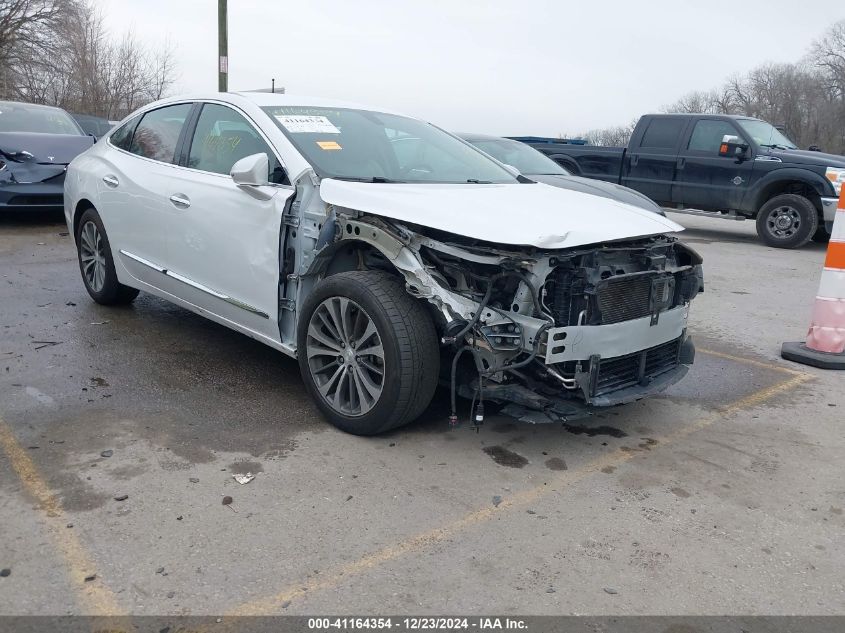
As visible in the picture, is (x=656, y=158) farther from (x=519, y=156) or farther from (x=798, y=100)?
(x=798, y=100)

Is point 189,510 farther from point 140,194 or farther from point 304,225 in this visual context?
point 140,194

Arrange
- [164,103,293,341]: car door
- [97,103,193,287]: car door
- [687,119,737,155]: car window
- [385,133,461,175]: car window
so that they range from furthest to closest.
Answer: [687,119,737,155]: car window < [97,103,193,287]: car door < [385,133,461,175]: car window < [164,103,293,341]: car door

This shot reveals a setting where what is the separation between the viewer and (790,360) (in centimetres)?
561

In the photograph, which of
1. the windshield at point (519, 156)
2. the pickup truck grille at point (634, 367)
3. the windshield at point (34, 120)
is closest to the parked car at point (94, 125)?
the windshield at point (34, 120)

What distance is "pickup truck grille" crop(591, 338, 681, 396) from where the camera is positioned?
3689 mm

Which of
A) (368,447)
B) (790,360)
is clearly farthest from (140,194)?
(790,360)

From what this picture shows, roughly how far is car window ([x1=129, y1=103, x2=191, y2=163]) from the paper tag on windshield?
0.95 m

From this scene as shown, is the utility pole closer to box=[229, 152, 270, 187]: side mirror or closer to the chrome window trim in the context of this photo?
the chrome window trim

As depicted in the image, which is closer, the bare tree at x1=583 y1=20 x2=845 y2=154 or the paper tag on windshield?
the paper tag on windshield

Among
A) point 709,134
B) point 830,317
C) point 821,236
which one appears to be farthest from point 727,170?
point 830,317

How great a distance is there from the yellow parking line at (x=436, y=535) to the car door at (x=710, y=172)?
8.64m

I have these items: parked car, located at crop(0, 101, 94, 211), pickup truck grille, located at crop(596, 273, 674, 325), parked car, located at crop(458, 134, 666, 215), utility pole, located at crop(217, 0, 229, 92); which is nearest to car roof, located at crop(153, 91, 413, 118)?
pickup truck grille, located at crop(596, 273, 674, 325)

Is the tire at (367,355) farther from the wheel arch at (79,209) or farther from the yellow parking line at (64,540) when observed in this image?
the wheel arch at (79,209)

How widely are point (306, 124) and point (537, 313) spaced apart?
1.93 m
